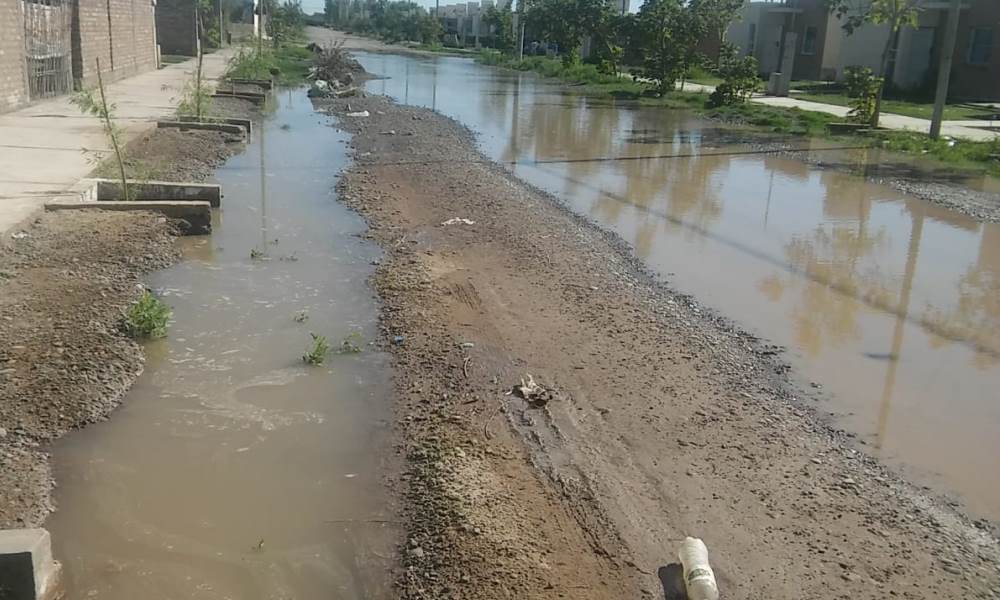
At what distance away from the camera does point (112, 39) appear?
25766 millimetres

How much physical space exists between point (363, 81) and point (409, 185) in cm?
2528

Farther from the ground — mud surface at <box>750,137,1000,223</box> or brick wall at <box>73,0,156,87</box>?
brick wall at <box>73,0,156,87</box>

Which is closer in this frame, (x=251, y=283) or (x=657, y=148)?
(x=251, y=283)

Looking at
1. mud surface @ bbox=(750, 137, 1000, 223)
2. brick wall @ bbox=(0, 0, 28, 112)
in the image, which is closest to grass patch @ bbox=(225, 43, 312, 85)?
brick wall @ bbox=(0, 0, 28, 112)

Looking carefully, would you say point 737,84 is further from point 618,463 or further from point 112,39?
point 618,463

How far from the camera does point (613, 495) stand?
15.5ft

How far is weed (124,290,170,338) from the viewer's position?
6.72m

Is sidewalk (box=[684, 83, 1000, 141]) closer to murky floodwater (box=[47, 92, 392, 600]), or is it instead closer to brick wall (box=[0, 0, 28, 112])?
murky floodwater (box=[47, 92, 392, 600])

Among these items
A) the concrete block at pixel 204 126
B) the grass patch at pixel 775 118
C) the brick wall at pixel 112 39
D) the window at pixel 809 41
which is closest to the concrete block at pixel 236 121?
the concrete block at pixel 204 126

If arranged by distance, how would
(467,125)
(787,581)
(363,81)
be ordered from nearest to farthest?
1. (787,581)
2. (467,125)
3. (363,81)

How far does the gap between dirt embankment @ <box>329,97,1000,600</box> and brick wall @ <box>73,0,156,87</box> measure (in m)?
17.4

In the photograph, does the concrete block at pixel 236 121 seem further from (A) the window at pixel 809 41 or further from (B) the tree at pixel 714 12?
(A) the window at pixel 809 41

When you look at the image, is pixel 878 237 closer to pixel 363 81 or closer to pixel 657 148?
pixel 657 148

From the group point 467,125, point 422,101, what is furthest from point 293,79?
point 467,125
